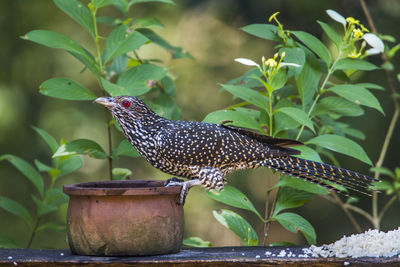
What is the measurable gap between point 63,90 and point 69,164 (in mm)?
714

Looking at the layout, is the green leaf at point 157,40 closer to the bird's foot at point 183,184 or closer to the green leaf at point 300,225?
the bird's foot at point 183,184

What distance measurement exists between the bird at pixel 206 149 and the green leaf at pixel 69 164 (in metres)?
0.84

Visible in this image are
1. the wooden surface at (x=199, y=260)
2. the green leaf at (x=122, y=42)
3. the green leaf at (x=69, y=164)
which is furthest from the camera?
the green leaf at (x=69, y=164)

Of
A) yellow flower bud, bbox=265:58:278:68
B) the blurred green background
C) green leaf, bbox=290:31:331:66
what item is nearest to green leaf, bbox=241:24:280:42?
green leaf, bbox=290:31:331:66

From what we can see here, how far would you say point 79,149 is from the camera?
3.42m

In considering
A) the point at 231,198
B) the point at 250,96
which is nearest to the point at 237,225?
the point at 231,198

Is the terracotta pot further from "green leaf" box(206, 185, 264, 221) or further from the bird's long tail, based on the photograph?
the bird's long tail

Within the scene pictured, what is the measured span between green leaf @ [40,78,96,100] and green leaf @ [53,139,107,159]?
0.86 feet

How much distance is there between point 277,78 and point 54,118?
372 cm

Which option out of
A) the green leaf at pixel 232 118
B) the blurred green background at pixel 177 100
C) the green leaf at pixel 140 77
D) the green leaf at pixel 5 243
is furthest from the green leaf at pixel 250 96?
the blurred green background at pixel 177 100

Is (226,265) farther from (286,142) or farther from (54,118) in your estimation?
(54,118)

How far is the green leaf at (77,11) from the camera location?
3475 mm

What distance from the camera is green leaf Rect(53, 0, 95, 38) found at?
3475 mm

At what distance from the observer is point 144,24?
3.85 meters
